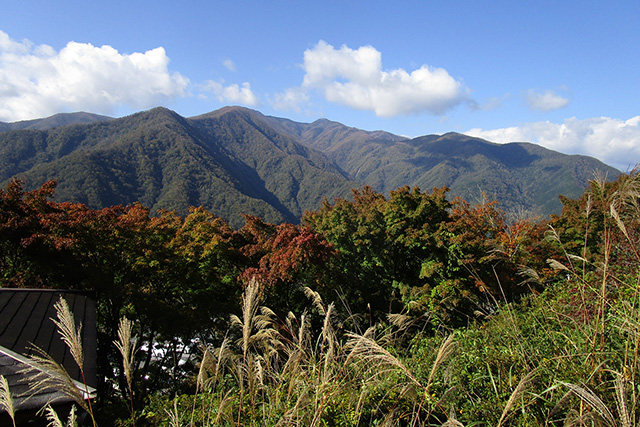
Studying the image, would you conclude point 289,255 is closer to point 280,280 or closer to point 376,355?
point 280,280

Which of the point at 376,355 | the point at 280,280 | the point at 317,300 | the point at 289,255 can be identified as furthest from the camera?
the point at 280,280

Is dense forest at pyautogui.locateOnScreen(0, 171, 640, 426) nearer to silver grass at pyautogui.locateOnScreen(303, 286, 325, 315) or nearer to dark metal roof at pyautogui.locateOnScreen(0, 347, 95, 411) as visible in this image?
silver grass at pyautogui.locateOnScreen(303, 286, 325, 315)

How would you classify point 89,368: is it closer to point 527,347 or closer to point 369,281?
point 527,347

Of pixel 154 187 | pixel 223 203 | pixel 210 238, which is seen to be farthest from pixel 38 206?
pixel 154 187

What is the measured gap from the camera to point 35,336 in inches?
200

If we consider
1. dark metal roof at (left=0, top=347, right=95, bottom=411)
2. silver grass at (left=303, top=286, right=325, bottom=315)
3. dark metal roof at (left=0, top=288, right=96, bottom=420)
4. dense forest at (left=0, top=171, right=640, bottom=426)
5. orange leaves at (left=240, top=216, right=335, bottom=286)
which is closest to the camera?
silver grass at (left=303, top=286, right=325, bottom=315)

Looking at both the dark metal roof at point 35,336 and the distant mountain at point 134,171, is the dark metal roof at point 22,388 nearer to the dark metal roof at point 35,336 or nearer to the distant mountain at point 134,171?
the dark metal roof at point 35,336

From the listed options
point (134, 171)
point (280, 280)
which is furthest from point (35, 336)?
point (134, 171)

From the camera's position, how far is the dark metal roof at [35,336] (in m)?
3.78

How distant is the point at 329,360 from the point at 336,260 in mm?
13921

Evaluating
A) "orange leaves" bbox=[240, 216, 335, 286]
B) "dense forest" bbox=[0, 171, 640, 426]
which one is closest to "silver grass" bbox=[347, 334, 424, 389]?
"dense forest" bbox=[0, 171, 640, 426]

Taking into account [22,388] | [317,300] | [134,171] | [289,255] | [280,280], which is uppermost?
[134,171]

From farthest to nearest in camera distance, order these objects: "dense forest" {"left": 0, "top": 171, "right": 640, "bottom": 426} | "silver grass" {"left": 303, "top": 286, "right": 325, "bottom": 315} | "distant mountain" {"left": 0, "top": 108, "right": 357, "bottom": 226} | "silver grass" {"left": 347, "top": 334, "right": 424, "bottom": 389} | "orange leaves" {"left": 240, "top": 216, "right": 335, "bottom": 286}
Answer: "distant mountain" {"left": 0, "top": 108, "right": 357, "bottom": 226}
"orange leaves" {"left": 240, "top": 216, "right": 335, "bottom": 286}
"dense forest" {"left": 0, "top": 171, "right": 640, "bottom": 426}
"silver grass" {"left": 303, "top": 286, "right": 325, "bottom": 315}
"silver grass" {"left": 347, "top": 334, "right": 424, "bottom": 389}

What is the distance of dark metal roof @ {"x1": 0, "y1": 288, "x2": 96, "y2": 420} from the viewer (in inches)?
149
